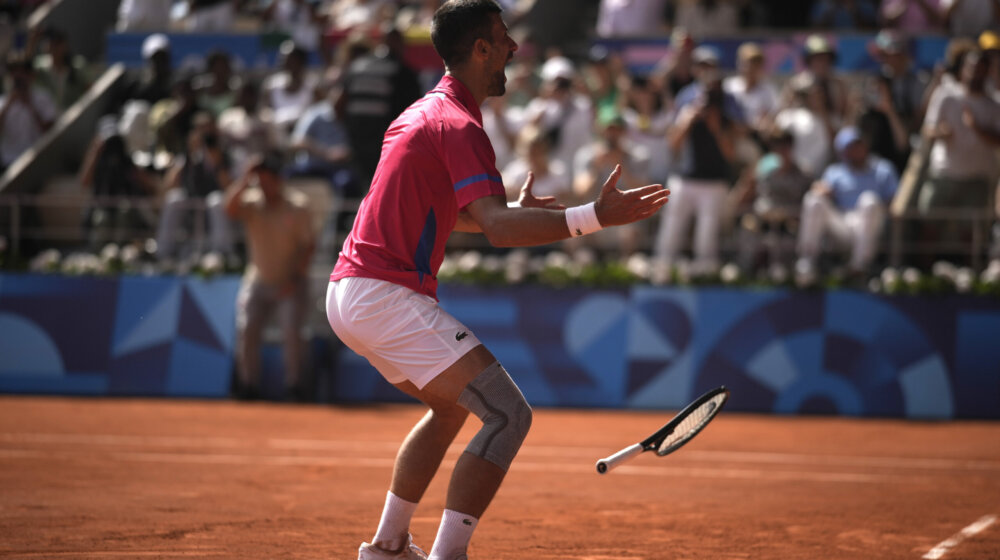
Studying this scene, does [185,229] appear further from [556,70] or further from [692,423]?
[692,423]

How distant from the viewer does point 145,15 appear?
19047 millimetres

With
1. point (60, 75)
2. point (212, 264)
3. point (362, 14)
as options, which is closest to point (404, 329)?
point (212, 264)

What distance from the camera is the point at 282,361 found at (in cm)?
1362

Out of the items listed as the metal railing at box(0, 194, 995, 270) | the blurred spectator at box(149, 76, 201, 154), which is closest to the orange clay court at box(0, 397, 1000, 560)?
the metal railing at box(0, 194, 995, 270)

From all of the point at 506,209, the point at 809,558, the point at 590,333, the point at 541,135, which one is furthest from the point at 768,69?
the point at 506,209

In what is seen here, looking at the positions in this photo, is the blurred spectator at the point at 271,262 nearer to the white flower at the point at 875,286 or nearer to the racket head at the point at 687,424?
the white flower at the point at 875,286

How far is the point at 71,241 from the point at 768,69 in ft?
29.8

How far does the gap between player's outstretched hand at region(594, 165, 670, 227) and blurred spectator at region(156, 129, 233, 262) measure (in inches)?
390

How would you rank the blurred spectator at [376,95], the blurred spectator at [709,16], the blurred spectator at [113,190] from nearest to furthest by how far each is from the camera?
the blurred spectator at [376,95], the blurred spectator at [113,190], the blurred spectator at [709,16]

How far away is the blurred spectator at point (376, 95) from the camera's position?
13.7 m

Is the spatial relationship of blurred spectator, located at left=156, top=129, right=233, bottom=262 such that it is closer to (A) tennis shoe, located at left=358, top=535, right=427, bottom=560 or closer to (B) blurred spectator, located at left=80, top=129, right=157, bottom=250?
(B) blurred spectator, located at left=80, top=129, right=157, bottom=250

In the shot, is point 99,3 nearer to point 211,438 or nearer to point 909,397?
point 211,438

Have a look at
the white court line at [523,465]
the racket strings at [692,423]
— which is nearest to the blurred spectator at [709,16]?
the white court line at [523,465]

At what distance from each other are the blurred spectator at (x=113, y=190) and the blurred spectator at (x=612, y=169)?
17.1ft
